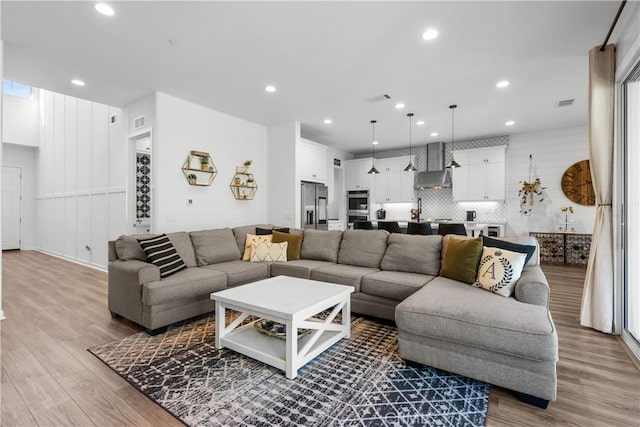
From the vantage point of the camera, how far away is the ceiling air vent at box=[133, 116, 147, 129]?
14.6ft

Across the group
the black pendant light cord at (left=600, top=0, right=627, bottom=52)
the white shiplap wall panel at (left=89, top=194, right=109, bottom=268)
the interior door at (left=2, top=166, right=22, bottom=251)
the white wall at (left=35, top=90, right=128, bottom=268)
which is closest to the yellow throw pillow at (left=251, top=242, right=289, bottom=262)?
the white wall at (left=35, top=90, right=128, bottom=268)

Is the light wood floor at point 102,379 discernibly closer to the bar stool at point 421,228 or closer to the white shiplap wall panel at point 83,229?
the bar stool at point 421,228

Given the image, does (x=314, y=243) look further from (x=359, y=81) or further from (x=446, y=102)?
(x=446, y=102)

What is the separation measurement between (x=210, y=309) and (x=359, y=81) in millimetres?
3259

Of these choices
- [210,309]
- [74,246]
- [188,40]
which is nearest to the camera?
[188,40]

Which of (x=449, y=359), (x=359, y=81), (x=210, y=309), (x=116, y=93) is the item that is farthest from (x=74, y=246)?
(x=449, y=359)

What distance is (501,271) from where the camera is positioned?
2.49m

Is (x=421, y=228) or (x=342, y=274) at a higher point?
(x=421, y=228)

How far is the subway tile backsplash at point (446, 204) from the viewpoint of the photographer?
6828 millimetres

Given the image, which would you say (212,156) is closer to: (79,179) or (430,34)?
(79,179)

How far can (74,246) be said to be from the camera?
6.42 meters

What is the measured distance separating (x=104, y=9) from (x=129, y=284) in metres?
2.41

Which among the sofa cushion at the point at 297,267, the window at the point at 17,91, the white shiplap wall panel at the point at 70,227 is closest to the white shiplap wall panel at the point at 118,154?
the white shiplap wall panel at the point at 70,227

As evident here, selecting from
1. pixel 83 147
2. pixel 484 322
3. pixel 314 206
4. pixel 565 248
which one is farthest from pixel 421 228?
pixel 83 147
